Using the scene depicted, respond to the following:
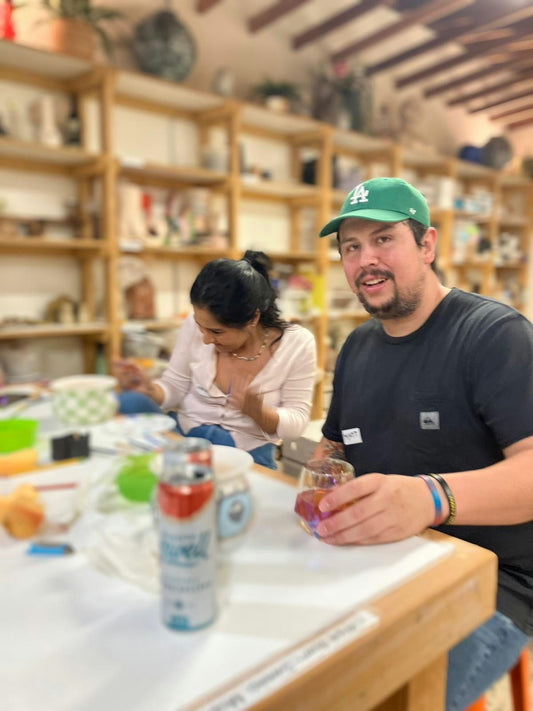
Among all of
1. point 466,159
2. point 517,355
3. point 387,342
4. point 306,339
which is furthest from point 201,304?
point 466,159

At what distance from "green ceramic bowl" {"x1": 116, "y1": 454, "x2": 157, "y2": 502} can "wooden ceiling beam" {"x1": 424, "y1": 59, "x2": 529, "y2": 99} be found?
500 cm

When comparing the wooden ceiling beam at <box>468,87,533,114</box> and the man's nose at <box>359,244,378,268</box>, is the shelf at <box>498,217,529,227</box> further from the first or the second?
the man's nose at <box>359,244,378,268</box>

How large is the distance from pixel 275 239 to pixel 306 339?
2.66 m

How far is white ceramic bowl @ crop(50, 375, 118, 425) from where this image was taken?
36.3 inches

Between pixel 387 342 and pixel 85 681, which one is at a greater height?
pixel 387 342

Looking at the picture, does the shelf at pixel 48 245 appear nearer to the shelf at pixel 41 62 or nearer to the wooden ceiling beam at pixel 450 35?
the shelf at pixel 41 62

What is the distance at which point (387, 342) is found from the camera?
1166 mm

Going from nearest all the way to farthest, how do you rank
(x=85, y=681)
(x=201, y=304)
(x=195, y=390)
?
(x=85, y=681)
(x=201, y=304)
(x=195, y=390)

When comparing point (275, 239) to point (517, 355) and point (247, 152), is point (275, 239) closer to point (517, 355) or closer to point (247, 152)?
point (247, 152)

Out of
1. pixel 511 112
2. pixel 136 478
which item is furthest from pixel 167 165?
pixel 511 112

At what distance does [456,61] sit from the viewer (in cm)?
427

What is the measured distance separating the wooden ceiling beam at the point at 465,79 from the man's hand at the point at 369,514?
481cm

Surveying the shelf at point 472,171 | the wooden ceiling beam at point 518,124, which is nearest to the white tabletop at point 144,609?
the shelf at point 472,171

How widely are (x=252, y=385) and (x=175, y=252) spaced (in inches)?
72.3
